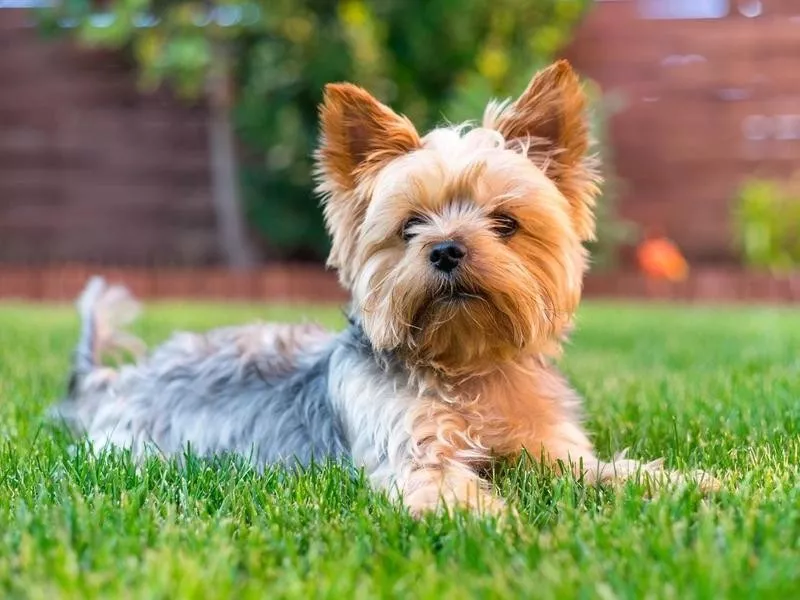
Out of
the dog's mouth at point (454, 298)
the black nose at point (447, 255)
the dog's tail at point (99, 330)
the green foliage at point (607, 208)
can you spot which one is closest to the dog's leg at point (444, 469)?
the dog's mouth at point (454, 298)

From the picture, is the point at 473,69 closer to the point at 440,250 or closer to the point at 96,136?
the point at 96,136

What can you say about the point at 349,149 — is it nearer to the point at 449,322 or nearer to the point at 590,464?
the point at 449,322

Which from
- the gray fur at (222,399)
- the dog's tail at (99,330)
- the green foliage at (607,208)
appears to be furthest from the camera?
the green foliage at (607,208)

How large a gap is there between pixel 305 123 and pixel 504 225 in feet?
30.4

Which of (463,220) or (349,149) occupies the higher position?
(349,149)

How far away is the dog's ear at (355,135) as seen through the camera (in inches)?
147

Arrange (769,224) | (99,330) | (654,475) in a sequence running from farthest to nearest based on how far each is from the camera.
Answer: (769,224) → (99,330) → (654,475)

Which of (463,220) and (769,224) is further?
(769,224)

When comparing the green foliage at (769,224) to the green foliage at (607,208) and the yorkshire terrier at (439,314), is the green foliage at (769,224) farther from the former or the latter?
the yorkshire terrier at (439,314)

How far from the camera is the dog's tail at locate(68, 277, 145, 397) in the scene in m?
5.07

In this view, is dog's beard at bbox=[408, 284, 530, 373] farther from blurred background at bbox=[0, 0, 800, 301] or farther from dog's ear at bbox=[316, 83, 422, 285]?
blurred background at bbox=[0, 0, 800, 301]

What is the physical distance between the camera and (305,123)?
1248 cm

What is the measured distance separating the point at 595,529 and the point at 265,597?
902 millimetres

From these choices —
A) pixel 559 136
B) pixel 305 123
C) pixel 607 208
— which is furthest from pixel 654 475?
pixel 305 123
